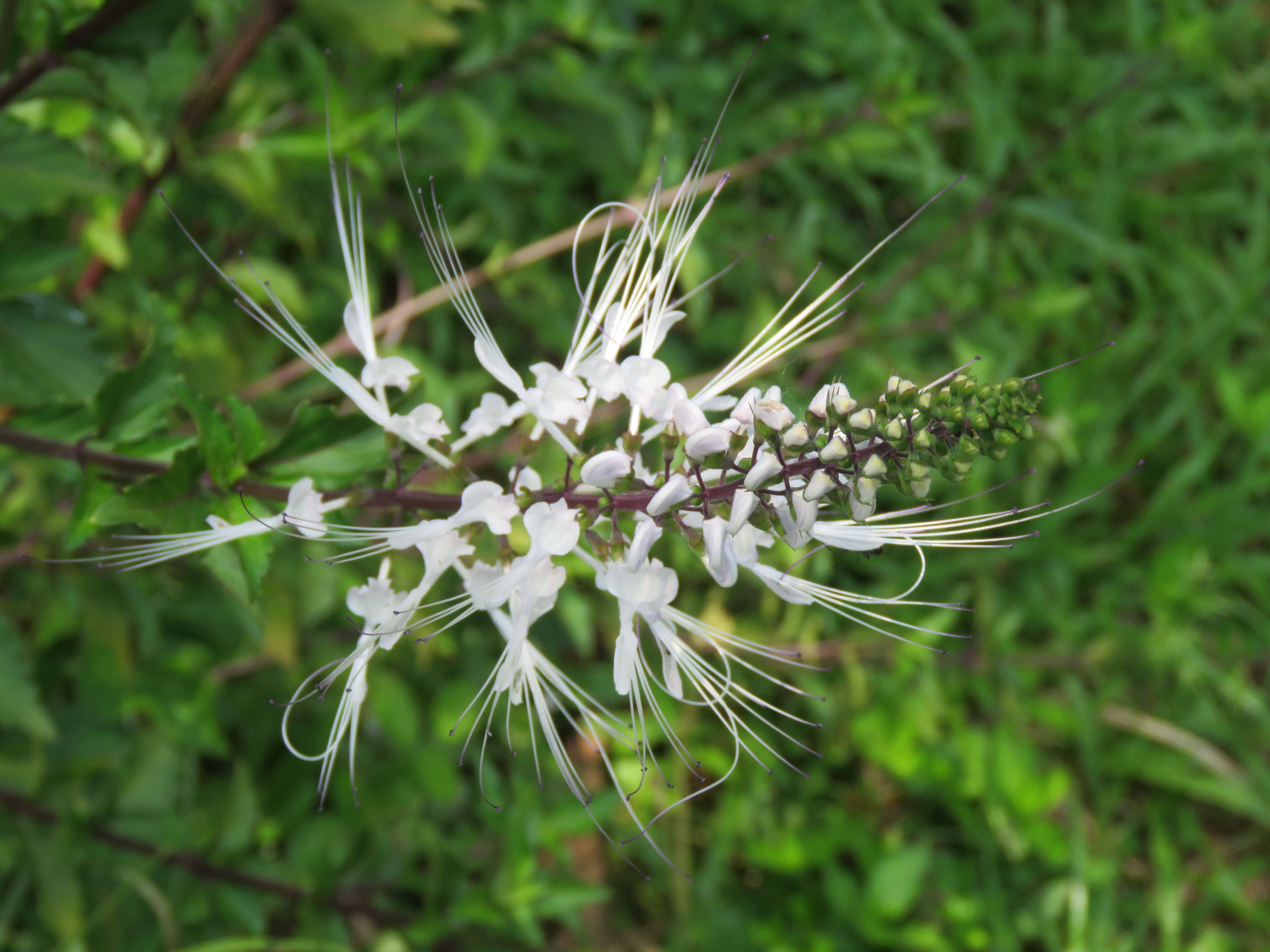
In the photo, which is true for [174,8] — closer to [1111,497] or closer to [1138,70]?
[1138,70]

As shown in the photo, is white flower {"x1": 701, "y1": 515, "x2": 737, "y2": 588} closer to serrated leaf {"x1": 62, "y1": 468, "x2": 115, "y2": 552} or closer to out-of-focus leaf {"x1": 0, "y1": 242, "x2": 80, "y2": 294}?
serrated leaf {"x1": 62, "y1": 468, "x2": 115, "y2": 552}

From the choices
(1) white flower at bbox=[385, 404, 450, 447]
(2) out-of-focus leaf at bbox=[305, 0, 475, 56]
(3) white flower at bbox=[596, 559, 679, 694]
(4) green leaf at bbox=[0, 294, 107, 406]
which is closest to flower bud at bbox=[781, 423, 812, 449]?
(3) white flower at bbox=[596, 559, 679, 694]

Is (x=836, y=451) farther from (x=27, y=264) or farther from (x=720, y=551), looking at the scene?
(x=27, y=264)

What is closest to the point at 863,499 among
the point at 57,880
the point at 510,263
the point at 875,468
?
the point at 875,468

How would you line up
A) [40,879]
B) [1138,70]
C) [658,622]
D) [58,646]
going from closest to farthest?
[658,622], [40,879], [58,646], [1138,70]

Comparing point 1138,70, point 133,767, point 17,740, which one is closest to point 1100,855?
point 1138,70

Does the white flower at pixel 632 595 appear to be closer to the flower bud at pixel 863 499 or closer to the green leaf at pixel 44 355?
the flower bud at pixel 863 499
